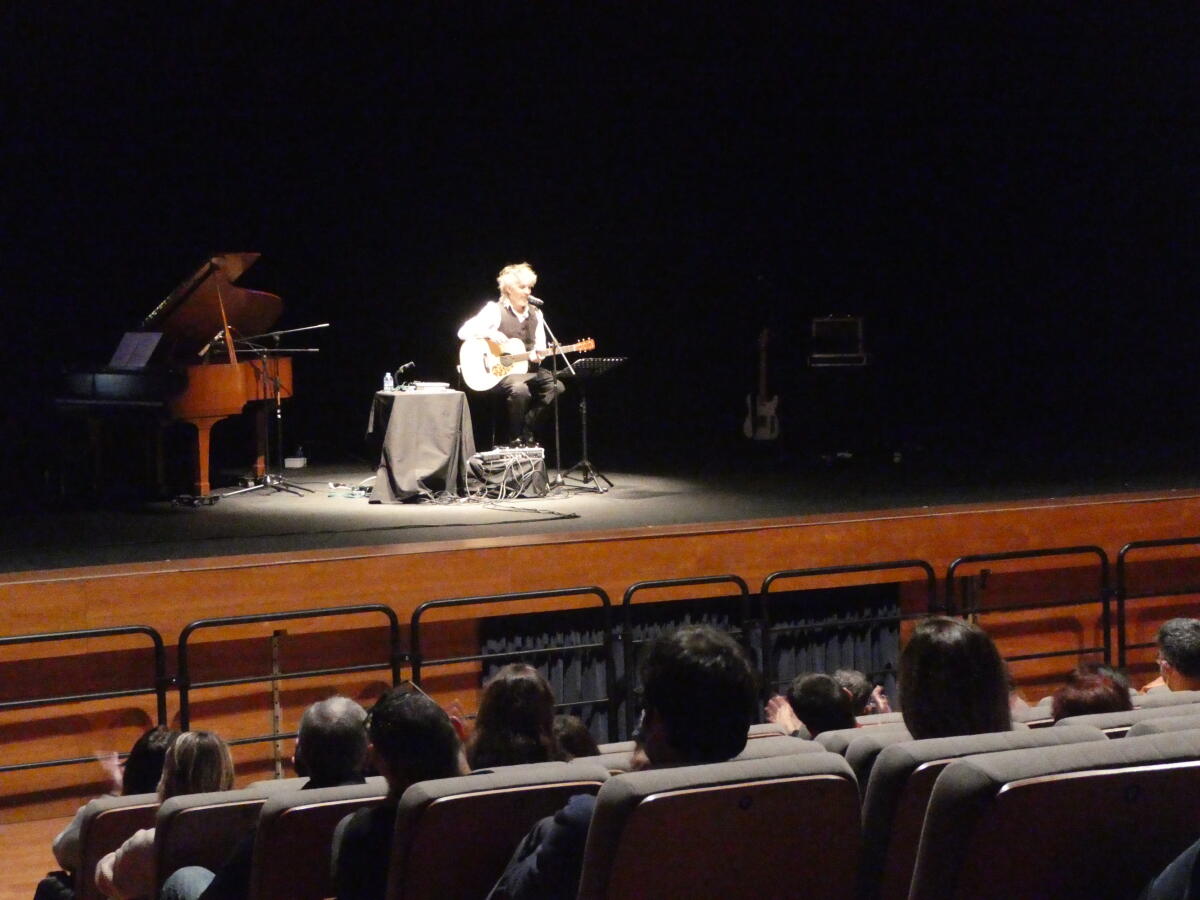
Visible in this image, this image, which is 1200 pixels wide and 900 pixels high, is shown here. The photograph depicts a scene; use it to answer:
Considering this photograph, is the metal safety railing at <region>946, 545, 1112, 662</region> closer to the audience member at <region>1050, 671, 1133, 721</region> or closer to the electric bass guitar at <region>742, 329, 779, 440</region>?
the audience member at <region>1050, 671, 1133, 721</region>

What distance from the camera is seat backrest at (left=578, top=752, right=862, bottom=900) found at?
1853mm

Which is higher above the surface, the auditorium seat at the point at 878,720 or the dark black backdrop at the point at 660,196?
the dark black backdrop at the point at 660,196

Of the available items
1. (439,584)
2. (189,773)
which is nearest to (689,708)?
(189,773)

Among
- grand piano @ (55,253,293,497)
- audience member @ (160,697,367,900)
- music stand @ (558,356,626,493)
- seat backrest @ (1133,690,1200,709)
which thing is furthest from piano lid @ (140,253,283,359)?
seat backrest @ (1133,690,1200,709)

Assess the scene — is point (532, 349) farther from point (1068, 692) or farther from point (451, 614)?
→ point (1068, 692)

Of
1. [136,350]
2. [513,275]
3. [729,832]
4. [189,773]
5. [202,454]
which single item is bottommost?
[189,773]

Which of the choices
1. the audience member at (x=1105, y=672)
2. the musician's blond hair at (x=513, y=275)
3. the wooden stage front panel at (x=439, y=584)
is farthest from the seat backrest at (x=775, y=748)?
the musician's blond hair at (x=513, y=275)

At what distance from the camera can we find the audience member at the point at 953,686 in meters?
2.56

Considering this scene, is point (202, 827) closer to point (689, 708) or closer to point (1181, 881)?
point (689, 708)

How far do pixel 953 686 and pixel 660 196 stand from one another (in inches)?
355

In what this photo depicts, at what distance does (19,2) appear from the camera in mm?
8703

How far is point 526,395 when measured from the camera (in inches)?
344

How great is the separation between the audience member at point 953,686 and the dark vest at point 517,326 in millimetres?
6530

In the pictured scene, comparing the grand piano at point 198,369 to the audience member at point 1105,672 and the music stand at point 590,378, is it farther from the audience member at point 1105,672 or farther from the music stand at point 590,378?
the audience member at point 1105,672
